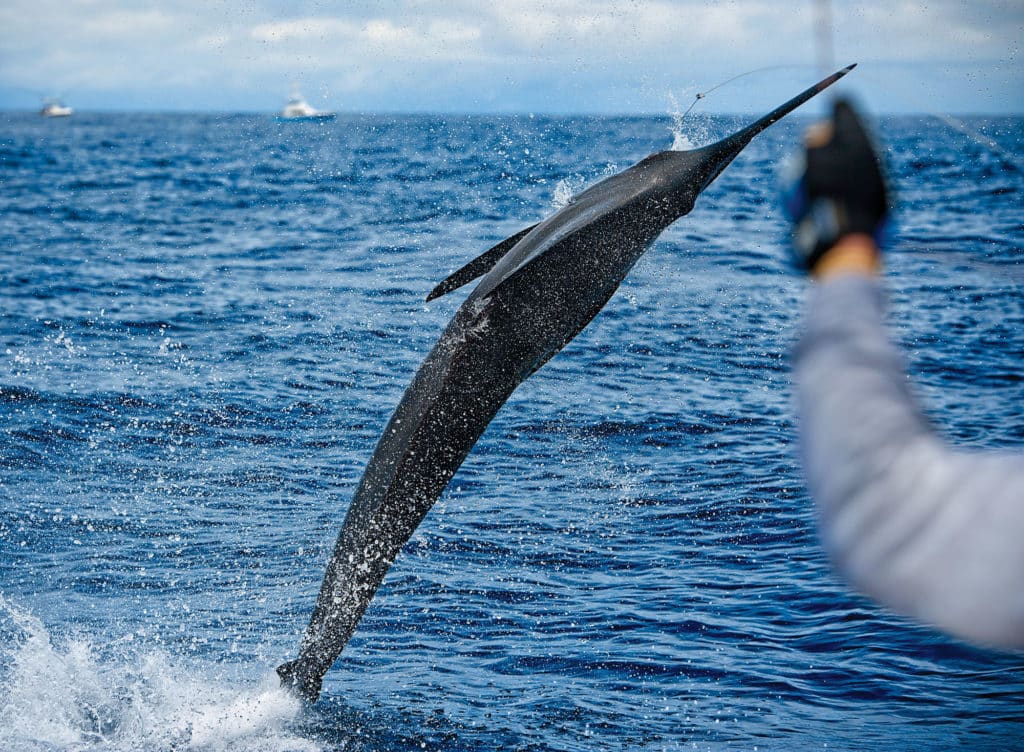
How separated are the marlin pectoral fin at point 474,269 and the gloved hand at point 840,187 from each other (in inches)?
149

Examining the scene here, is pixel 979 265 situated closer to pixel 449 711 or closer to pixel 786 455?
pixel 449 711

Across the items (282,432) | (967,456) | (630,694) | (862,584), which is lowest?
(630,694)

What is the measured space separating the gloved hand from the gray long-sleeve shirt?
4.0 inches

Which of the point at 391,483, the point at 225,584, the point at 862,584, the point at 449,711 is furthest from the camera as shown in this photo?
the point at 225,584

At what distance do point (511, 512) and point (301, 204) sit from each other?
23.5m

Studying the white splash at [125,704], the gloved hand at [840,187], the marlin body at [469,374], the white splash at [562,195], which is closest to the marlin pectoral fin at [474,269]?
the marlin body at [469,374]

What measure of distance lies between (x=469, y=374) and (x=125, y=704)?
2.96 m

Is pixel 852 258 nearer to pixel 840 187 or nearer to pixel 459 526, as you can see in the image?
pixel 840 187

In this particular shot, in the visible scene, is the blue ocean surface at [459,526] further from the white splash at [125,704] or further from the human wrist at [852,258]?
the human wrist at [852,258]

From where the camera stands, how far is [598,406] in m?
11.9

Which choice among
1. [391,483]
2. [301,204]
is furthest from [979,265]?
[301,204]

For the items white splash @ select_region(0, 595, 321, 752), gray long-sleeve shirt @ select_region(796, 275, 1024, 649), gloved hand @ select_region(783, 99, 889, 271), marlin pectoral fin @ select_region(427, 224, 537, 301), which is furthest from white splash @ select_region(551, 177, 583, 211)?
gray long-sleeve shirt @ select_region(796, 275, 1024, 649)

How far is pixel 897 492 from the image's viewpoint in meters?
1.54

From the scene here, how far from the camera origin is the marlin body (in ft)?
17.1
